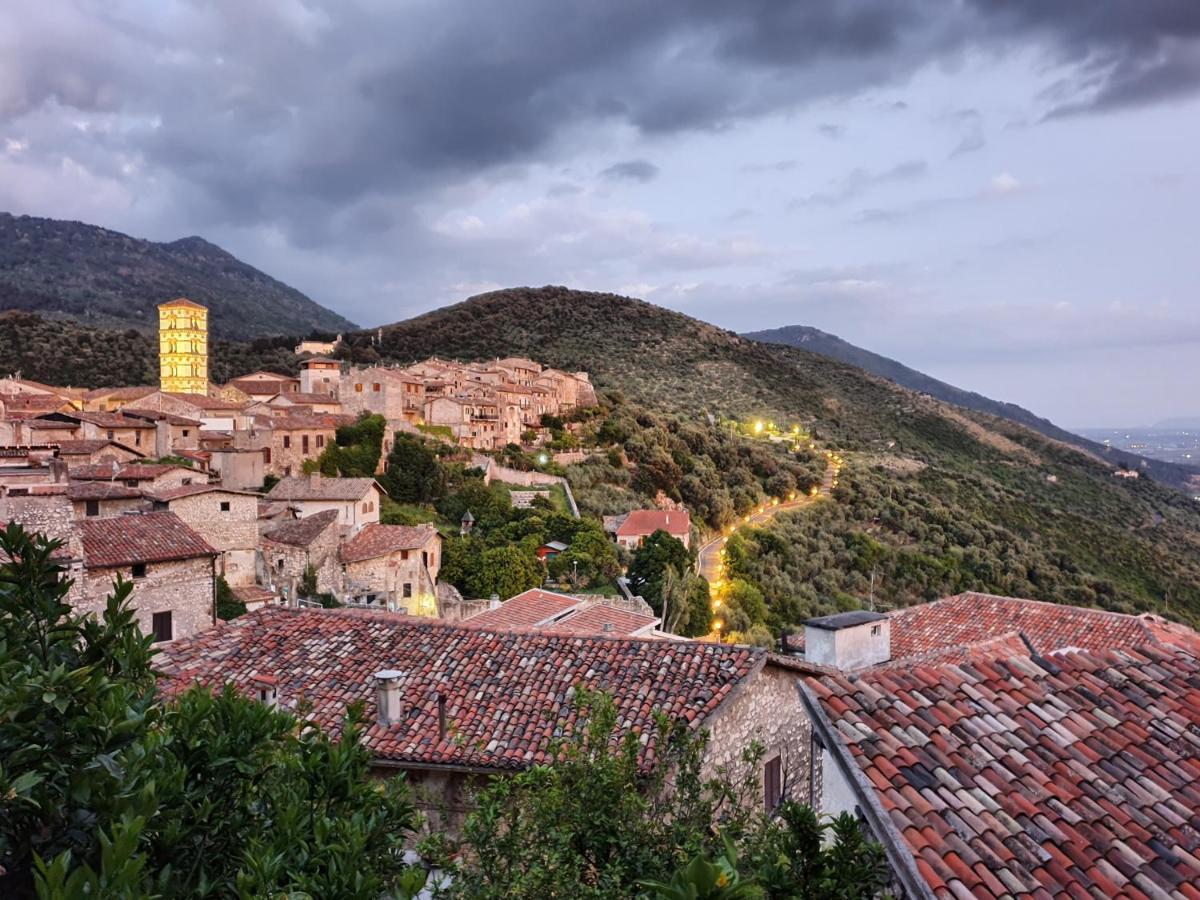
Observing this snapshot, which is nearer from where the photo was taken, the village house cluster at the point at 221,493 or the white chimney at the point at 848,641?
the white chimney at the point at 848,641

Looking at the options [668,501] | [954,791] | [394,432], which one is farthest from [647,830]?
[668,501]

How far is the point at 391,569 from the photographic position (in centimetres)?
2603

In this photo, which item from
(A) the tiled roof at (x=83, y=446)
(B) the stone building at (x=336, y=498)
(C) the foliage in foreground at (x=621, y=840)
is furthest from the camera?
(B) the stone building at (x=336, y=498)

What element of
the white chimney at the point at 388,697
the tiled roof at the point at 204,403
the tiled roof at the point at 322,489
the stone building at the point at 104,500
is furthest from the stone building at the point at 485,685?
the tiled roof at the point at 204,403

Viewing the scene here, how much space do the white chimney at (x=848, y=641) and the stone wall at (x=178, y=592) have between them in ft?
46.0

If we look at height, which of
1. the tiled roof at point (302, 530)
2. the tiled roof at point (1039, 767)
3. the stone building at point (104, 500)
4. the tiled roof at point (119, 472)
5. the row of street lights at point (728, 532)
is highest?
the tiled roof at point (1039, 767)

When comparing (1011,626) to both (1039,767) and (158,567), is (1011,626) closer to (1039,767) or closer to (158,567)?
(1039,767)

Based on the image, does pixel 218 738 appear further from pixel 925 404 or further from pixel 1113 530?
pixel 925 404

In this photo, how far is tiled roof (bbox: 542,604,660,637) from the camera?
1569 centimetres

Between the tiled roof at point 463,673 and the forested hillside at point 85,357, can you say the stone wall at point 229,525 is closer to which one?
the tiled roof at point 463,673

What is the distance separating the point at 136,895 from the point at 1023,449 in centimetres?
10670

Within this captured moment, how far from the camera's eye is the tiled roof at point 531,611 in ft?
58.7

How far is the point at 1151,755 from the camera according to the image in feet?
15.5

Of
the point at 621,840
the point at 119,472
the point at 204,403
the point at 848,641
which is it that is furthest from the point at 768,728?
the point at 204,403
